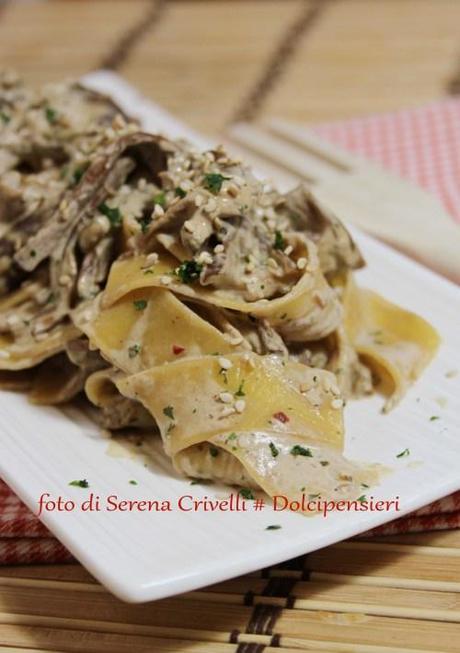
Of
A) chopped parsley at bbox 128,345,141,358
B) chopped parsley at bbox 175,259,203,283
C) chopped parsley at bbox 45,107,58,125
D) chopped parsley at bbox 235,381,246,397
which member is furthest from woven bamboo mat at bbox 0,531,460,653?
chopped parsley at bbox 45,107,58,125

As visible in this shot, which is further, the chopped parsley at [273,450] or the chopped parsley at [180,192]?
the chopped parsley at [180,192]

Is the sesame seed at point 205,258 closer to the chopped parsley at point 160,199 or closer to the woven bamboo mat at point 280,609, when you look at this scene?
the chopped parsley at point 160,199

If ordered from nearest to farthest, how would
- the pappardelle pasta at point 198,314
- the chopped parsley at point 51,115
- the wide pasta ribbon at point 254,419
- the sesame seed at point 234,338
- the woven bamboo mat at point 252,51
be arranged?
the wide pasta ribbon at point 254,419, the pappardelle pasta at point 198,314, the sesame seed at point 234,338, the chopped parsley at point 51,115, the woven bamboo mat at point 252,51

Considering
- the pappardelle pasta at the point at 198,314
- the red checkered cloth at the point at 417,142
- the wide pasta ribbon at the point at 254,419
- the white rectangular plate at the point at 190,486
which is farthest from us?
the red checkered cloth at the point at 417,142

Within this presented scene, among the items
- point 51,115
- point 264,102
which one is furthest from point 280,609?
point 264,102

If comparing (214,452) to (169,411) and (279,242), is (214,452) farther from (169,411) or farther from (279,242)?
(279,242)

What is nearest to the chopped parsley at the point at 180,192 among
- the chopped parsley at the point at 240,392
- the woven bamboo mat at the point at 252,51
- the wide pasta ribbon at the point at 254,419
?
the wide pasta ribbon at the point at 254,419

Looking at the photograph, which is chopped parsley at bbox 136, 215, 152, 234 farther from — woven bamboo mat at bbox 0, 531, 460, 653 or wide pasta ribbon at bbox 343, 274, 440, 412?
woven bamboo mat at bbox 0, 531, 460, 653

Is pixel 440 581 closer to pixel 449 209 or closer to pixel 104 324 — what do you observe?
pixel 104 324
